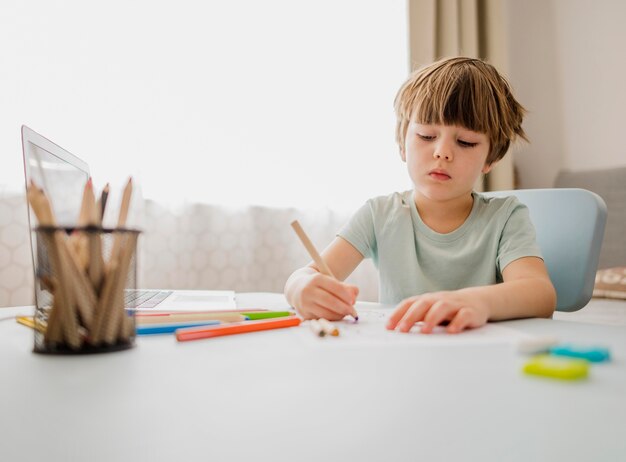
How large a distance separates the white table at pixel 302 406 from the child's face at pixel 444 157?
57 centimetres

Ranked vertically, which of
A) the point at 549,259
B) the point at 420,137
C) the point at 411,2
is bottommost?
the point at 549,259

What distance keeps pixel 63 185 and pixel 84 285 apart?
391 millimetres

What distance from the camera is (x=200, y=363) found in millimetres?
433

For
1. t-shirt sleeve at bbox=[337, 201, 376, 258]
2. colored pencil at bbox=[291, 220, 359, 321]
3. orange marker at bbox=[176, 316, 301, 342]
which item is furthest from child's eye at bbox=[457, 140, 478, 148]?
orange marker at bbox=[176, 316, 301, 342]

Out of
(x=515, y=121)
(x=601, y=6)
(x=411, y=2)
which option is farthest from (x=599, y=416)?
(x=601, y=6)

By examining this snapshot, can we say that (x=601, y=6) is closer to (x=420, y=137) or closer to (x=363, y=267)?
(x=363, y=267)

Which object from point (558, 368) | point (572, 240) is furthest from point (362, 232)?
point (558, 368)

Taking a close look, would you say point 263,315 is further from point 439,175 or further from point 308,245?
point 439,175

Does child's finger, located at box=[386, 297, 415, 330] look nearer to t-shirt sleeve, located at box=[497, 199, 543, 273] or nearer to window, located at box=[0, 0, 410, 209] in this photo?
t-shirt sleeve, located at box=[497, 199, 543, 273]

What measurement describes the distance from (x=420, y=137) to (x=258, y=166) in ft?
3.19

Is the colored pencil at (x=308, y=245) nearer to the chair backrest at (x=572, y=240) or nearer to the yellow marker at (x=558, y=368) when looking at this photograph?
the yellow marker at (x=558, y=368)

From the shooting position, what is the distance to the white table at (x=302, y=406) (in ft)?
0.85

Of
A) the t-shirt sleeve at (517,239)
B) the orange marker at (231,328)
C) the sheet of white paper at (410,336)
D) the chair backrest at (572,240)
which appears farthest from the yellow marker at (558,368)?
the chair backrest at (572,240)

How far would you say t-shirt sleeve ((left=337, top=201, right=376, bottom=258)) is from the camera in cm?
112
